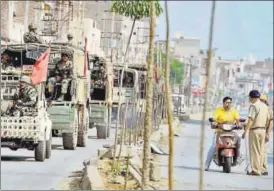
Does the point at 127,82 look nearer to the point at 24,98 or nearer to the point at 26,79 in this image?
the point at 26,79

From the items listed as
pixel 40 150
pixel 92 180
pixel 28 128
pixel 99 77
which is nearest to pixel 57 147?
pixel 40 150

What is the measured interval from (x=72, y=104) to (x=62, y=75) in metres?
0.90

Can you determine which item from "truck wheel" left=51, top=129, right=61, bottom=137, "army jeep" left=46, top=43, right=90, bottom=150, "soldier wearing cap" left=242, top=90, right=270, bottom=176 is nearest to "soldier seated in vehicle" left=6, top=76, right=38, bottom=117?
"army jeep" left=46, top=43, right=90, bottom=150

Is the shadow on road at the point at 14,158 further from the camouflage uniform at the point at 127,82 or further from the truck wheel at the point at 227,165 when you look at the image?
the camouflage uniform at the point at 127,82

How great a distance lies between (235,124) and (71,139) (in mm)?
5856

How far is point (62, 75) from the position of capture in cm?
2227

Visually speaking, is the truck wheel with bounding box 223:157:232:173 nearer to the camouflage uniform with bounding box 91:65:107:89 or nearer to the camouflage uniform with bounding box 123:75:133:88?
the camouflage uniform with bounding box 91:65:107:89

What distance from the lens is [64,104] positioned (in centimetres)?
2142

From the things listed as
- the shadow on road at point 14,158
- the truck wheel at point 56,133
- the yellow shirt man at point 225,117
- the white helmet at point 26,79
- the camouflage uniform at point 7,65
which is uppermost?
the camouflage uniform at point 7,65

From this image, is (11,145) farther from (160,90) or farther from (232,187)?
(160,90)

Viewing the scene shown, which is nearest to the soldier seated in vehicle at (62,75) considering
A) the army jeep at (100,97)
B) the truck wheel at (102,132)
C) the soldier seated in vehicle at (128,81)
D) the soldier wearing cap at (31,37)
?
the soldier wearing cap at (31,37)

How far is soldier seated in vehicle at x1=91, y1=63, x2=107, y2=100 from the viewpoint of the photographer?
29719mm

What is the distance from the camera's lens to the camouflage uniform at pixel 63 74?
2198 centimetres

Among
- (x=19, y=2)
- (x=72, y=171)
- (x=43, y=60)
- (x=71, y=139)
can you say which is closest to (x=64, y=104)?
(x=71, y=139)
